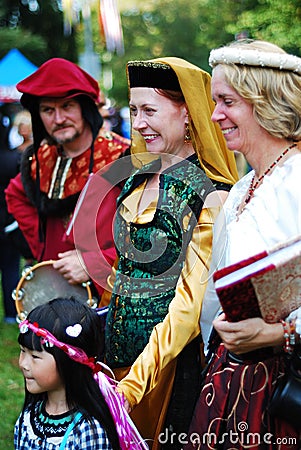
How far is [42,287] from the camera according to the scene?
13.8 feet

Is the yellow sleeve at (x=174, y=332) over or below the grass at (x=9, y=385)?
over

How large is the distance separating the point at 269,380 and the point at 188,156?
1.05 meters

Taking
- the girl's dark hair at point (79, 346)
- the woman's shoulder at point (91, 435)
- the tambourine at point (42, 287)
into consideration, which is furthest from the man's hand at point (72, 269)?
the woman's shoulder at point (91, 435)

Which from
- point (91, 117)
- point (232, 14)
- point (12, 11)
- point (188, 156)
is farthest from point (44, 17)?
point (188, 156)

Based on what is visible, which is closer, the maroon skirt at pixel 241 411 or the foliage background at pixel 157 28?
the maroon skirt at pixel 241 411

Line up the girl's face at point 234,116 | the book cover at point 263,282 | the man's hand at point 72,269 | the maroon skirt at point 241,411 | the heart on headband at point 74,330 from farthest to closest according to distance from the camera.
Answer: the man's hand at point 72,269, the heart on headband at point 74,330, the girl's face at point 234,116, the maroon skirt at point 241,411, the book cover at point 263,282

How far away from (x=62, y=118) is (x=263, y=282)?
2.65 meters

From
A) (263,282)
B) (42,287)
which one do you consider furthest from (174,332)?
(42,287)

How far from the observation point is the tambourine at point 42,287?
4.11 metres

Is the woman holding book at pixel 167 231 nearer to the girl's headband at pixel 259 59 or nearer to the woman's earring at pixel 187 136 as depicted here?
the woman's earring at pixel 187 136

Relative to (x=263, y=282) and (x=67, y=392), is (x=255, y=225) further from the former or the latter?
(x=67, y=392)

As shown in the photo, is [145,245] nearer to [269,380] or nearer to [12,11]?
[269,380]

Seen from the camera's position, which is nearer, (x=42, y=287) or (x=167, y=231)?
(x=167, y=231)

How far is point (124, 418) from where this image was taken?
2650 millimetres
